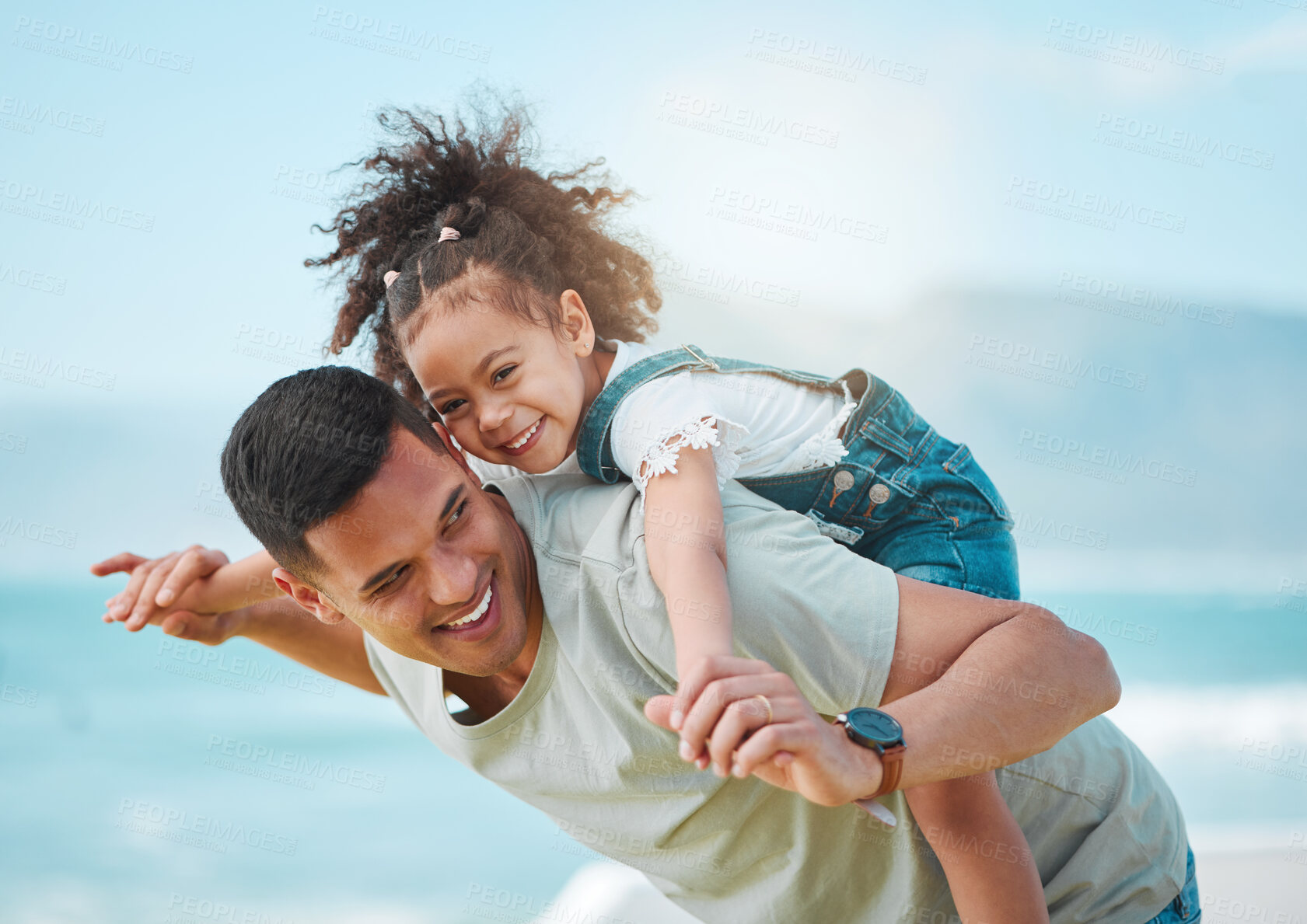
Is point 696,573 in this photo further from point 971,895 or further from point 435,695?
point 435,695

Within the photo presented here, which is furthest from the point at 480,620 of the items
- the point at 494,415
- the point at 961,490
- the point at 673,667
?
the point at 961,490

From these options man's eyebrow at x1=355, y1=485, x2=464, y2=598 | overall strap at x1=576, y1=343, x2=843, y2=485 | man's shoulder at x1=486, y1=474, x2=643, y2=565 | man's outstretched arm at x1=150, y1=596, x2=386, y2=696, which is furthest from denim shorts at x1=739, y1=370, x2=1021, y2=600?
man's outstretched arm at x1=150, y1=596, x2=386, y2=696

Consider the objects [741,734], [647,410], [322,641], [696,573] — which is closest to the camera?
[741,734]

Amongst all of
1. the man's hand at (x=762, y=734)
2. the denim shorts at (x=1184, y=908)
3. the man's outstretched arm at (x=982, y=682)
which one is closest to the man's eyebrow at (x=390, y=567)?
the man's hand at (x=762, y=734)

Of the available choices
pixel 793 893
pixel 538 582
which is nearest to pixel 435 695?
pixel 538 582

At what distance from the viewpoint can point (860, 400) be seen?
1.62 meters

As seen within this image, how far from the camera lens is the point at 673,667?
4.00 feet

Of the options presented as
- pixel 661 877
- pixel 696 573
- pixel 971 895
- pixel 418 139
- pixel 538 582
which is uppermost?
pixel 418 139

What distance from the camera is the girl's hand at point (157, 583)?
1.63 meters

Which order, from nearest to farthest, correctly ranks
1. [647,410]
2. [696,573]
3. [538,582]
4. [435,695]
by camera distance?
[696,573]
[538,582]
[647,410]
[435,695]

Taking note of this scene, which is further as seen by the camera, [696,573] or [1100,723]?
[1100,723]

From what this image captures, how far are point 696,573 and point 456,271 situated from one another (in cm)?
72

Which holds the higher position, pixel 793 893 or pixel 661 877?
pixel 793 893

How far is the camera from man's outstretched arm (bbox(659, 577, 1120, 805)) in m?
0.91
